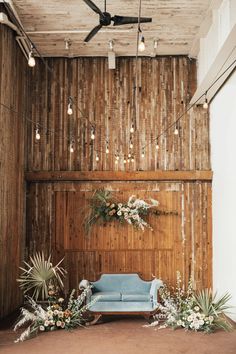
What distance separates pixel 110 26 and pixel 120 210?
12.6 feet

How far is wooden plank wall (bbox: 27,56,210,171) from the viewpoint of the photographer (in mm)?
11594

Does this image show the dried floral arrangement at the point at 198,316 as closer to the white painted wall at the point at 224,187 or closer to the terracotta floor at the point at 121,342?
the terracotta floor at the point at 121,342

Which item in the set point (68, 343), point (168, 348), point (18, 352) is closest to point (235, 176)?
point (168, 348)

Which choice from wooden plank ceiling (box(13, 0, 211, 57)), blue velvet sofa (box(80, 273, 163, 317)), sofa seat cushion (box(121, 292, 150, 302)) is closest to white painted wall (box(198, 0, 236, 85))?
wooden plank ceiling (box(13, 0, 211, 57))

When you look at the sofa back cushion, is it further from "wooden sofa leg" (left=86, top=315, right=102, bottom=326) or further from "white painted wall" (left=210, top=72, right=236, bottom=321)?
"white painted wall" (left=210, top=72, right=236, bottom=321)

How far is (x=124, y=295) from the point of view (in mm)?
9430

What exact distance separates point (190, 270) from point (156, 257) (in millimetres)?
798

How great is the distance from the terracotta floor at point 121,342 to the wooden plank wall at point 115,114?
4.23 metres

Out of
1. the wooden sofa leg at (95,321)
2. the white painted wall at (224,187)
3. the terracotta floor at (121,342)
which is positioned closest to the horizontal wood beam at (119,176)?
the white painted wall at (224,187)

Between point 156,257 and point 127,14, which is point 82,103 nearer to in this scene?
point 127,14

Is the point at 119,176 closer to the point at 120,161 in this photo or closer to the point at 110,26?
the point at 120,161

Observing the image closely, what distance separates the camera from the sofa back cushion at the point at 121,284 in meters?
10.2

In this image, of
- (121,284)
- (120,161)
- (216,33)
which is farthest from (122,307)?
(216,33)

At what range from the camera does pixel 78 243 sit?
37.3 ft
